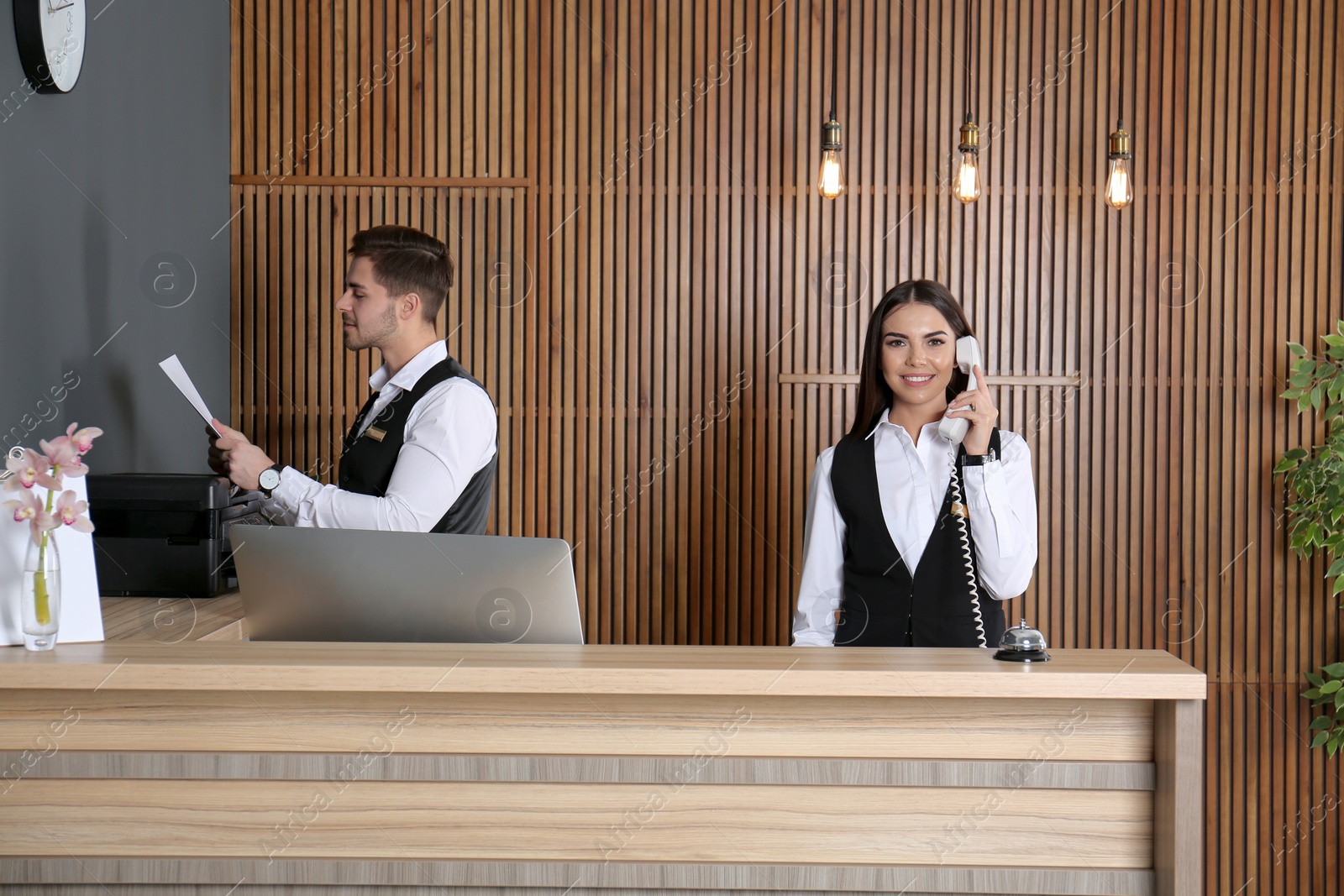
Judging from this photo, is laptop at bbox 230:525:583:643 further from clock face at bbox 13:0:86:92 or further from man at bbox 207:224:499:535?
clock face at bbox 13:0:86:92

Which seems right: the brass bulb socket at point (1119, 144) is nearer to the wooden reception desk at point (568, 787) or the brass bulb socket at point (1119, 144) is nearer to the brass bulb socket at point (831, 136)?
the brass bulb socket at point (831, 136)

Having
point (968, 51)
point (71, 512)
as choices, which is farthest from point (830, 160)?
point (71, 512)

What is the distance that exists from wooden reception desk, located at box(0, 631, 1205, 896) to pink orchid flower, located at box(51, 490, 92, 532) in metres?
0.32

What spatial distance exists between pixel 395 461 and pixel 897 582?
1.44m

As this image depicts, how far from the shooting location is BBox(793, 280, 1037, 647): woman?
8.72 feet

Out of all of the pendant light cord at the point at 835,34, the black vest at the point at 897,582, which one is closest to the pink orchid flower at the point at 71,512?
the black vest at the point at 897,582

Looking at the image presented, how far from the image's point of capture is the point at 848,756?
172 centimetres

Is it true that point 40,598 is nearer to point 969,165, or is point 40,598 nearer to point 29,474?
point 29,474

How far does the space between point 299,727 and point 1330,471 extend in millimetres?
3839

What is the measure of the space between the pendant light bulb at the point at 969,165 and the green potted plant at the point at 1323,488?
144 cm

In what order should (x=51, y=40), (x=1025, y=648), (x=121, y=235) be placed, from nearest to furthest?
1. (x=1025, y=648)
2. (x=51, y=40)
3. (x=121, y=235)

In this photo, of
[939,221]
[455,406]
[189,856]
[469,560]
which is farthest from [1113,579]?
[189,856]

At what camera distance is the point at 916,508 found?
9.12 ft

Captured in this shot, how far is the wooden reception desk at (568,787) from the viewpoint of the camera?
170cm
